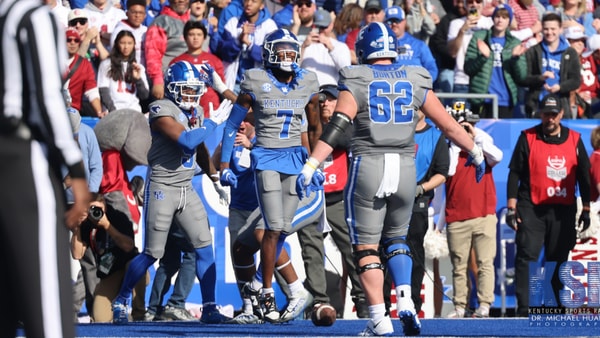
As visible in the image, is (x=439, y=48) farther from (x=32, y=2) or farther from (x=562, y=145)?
(x=32, y=2)

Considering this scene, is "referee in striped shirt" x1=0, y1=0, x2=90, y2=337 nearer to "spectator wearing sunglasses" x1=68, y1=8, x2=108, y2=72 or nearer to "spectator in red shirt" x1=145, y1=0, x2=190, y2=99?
"spectator in red shirt" x1=145, y1=0, x2=190, y2=99

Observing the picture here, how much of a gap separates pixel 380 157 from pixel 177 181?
2486mm

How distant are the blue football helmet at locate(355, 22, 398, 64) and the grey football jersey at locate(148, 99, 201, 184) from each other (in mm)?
2218

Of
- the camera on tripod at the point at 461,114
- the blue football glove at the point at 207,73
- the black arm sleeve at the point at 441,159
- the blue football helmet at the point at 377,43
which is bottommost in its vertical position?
the black arm sleeve at the point at 441,159

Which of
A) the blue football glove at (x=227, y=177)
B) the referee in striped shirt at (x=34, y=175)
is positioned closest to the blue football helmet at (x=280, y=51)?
the blue football glove at (x=227, y=177)

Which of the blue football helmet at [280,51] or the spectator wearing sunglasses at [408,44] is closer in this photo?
the blue football helmet at [280,51]

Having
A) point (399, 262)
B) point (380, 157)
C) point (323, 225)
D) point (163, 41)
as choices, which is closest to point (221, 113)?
point (323, 225)

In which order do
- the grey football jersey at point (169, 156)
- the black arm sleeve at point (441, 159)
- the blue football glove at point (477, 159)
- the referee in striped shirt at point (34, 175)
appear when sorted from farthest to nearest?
the black arm sleeve at point (441, 159) → the grey football jersey at point (169, 156) → the blue football glove at point (477, 159) → the referee in striped shirt at point (34, 175)

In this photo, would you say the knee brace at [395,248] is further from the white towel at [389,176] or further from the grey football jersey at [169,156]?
the grey football jersey at [169,156]

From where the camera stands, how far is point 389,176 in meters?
8.94

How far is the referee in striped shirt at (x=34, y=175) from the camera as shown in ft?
Answer: 14.2

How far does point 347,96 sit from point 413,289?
388 centimetres

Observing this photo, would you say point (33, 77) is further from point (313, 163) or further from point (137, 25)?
point (137, 25)

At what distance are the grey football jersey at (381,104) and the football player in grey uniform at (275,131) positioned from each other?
1690mm
